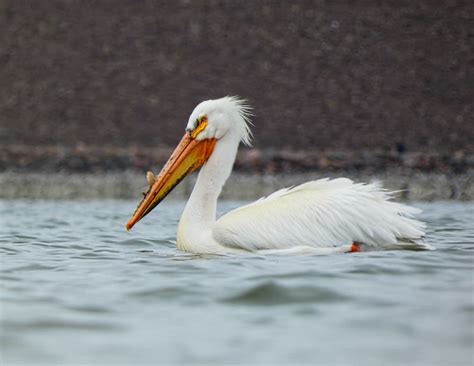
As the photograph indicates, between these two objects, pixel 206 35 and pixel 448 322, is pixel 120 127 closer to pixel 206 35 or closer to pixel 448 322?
pixel 206 35

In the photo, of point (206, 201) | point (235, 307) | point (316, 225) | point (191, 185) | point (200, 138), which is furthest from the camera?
point (191, 185)

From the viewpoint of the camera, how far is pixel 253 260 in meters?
5.66

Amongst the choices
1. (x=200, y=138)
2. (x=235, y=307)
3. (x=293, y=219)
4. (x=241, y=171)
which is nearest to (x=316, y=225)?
(x=293, y=219)

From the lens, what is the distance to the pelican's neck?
6.30m

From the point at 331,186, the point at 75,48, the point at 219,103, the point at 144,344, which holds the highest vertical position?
the point at 75,48

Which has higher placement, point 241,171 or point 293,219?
point 241,171

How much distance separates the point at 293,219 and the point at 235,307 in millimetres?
2048

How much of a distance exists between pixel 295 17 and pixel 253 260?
25.2 metres

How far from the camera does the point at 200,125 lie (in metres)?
6.70

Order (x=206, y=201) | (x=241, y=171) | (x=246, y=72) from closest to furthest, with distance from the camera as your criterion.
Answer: (x=206, y=201) < (x=241, y=171) < (x=246, y=72)

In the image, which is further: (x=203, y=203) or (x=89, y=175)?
(x=89, y=175)

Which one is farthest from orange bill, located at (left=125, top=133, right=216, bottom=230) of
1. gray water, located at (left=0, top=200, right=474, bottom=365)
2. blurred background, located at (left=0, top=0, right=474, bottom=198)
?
blurred background, located at (left=0, top=0, right=474, bottom=198)

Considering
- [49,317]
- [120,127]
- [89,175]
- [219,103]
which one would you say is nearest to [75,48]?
[120,127]

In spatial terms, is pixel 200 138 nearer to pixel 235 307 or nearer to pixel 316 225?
pixel 316 225
